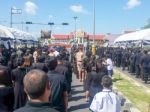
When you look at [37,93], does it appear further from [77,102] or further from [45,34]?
[45,34]

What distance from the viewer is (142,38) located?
115ft

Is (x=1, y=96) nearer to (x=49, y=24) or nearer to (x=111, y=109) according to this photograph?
(x=111, y=109)

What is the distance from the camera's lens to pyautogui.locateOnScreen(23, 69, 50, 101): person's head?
383 cm

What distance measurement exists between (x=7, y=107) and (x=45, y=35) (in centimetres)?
8931

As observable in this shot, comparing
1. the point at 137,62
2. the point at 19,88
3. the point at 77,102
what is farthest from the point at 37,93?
the point at 137,62

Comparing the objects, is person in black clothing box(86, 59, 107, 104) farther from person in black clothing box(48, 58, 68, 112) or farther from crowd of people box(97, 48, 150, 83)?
crowd of people box(97, 48, 150, 83)

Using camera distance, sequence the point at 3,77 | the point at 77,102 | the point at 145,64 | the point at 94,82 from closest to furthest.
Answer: the point at 3,77
the point at 94,82
the point at 77,102
the point at 145,64

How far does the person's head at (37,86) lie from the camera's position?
3.83 metres

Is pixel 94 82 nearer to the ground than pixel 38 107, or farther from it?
nearer to the ground

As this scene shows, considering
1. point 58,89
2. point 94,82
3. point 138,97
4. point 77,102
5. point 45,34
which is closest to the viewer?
point 58,89

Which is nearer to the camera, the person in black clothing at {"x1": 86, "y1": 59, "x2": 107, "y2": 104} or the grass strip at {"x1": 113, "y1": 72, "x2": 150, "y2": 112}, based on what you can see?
the person in black clothing at {"x1": 86, "y1": 59, "x2": 107, "y2": 104}

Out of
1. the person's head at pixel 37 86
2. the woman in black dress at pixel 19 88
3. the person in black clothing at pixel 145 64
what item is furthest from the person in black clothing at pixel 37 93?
the person in black clothing at pixel 145 64

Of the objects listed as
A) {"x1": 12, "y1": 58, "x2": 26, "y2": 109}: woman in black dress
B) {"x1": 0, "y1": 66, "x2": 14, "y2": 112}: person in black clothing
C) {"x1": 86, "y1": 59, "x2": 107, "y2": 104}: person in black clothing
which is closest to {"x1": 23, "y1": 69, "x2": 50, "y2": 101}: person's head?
{"x1": 0, "y1": 66, "x2": 14, "y2": 112}: person in black clothing

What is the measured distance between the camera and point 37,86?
12.6 ft
